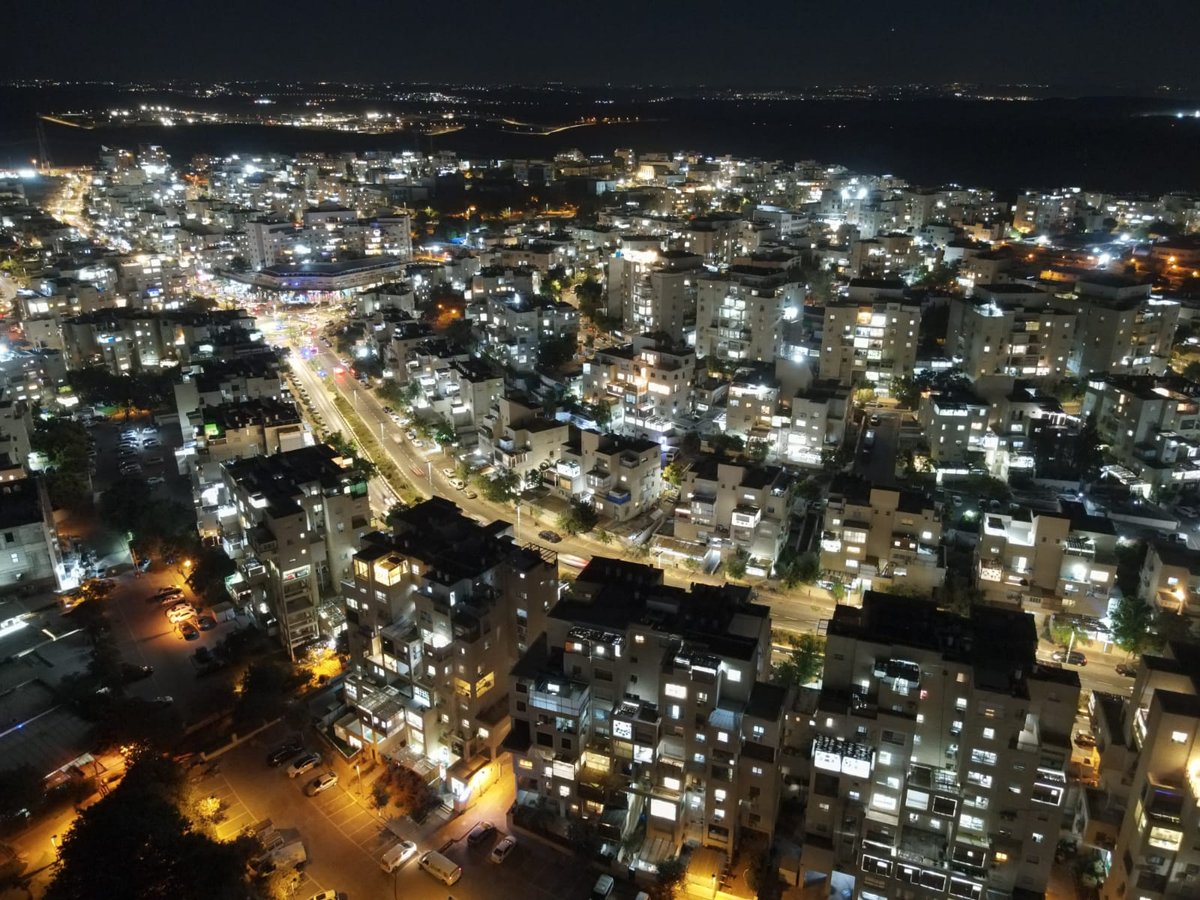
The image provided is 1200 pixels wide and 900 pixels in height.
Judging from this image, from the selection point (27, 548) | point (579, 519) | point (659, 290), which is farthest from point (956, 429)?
point (27, 548)

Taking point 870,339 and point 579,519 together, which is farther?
point 870,339

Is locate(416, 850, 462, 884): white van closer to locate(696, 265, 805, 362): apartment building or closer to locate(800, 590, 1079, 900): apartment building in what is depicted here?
locate(800, 590, 1079, 900): apartment building

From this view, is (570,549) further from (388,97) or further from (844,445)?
(388,97)

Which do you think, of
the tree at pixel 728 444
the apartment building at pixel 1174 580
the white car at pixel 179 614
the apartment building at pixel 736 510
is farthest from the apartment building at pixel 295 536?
the apartment building at pixel 1174 580

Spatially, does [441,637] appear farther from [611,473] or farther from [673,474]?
[673,474]

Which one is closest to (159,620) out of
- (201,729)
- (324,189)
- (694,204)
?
(201,729)

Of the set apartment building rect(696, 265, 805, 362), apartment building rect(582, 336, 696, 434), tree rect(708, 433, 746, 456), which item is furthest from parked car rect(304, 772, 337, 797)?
apartment building rect(696, 265, 805, 362)
